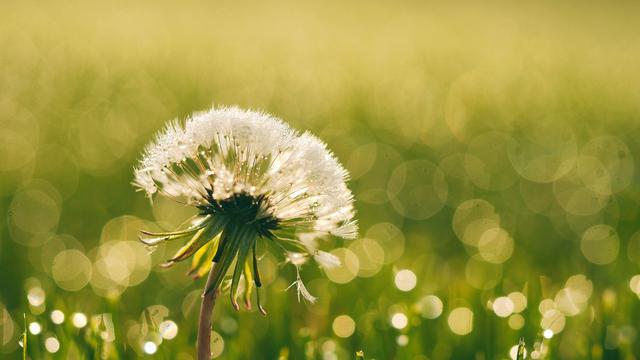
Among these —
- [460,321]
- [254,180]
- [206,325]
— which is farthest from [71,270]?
[206,325]

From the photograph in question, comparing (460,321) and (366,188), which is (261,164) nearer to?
(460,321)

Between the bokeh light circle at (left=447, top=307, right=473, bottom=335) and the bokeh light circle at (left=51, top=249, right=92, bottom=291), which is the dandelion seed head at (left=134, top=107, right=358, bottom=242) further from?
the bokeh light circle at (left=51, top=249, right=92, bottom=291)

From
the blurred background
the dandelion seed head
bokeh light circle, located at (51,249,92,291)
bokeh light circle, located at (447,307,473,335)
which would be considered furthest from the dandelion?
bokeh light circle, located at (51,249,92,291)

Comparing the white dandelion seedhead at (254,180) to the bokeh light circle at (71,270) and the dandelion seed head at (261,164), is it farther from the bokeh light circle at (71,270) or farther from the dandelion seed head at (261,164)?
the bokeh light circle at (71,270)

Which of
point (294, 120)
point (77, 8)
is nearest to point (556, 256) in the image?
point (294, 120)

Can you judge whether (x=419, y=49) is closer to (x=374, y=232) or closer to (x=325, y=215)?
(x=374, y=232)

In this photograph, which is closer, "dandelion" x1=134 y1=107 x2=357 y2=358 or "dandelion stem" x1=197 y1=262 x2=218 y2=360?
"dandelion stem" x1=197 y1=262 x2=218 y2=360
